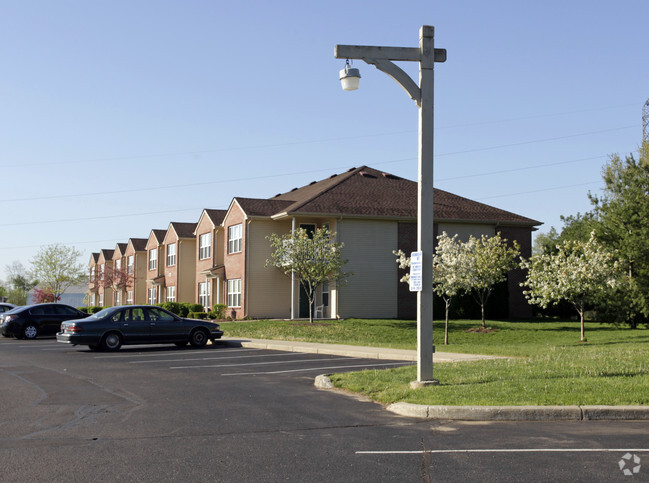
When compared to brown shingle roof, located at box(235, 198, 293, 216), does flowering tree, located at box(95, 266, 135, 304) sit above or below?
below

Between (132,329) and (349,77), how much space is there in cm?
1336

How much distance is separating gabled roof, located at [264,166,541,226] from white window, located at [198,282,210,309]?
8.61 metres

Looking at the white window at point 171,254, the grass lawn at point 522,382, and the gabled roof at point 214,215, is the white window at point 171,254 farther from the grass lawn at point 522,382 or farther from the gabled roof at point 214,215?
the grass lawn at point 522,382

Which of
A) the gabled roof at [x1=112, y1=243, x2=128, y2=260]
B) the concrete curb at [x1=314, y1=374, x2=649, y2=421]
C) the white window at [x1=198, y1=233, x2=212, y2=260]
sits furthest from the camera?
the gabled roof at [x1=112, y1=243, x2=128, y2=260]

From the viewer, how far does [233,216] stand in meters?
42.3

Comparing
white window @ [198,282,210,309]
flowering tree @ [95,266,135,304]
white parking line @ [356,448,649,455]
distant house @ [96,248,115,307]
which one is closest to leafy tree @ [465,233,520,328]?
white window @ [198,282,210,309]

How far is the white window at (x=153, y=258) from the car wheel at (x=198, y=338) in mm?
38017

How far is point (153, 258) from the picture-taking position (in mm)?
61250

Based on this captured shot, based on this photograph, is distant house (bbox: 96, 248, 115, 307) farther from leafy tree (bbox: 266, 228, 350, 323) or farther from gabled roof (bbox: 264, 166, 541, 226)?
leafy tree (bbox: 266, 228, 350, 323)

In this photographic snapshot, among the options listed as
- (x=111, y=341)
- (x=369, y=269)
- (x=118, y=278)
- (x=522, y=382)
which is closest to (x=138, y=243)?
(x=118, y=278)

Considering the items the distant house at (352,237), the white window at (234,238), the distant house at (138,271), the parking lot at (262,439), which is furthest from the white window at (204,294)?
the parking lot at (262,439)

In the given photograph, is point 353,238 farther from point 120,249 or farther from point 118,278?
point 120,249

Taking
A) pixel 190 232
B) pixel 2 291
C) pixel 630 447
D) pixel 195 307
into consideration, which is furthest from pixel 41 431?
pixel 2 291

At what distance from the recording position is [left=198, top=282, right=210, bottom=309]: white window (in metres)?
46.9
